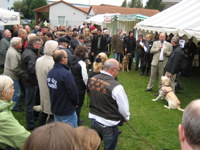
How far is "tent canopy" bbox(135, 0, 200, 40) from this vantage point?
675 centimetres

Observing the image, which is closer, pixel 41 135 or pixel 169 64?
pixel 41 135

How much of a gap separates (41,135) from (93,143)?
83cm

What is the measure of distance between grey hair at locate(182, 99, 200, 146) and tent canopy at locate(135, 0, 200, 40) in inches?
227

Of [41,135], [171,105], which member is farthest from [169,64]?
[41,135]

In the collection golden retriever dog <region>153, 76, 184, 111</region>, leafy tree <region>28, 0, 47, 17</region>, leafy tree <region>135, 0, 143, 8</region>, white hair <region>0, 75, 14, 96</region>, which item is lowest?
golden retriever dog <region>153, 76, 184, 111</region>

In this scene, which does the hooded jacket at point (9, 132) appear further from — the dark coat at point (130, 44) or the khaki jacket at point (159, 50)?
the dark coat at point (130, 44)

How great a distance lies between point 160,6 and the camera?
200ft

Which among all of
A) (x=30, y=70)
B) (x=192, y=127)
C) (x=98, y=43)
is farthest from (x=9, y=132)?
(x=98, y=43)

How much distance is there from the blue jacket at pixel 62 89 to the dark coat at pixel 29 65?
1124 millimetres

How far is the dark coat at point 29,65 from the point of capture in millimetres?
4238

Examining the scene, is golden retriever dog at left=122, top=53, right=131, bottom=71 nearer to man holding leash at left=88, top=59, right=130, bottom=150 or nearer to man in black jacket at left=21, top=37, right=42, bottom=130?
man in black jacket at left=21, top=37, right=42, bottom=130

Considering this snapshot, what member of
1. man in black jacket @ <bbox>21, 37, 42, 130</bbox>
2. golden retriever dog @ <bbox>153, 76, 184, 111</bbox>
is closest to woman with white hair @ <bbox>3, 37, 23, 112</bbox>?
man in black jacket @ <bbox>21, 37, 42, 130</bbox>

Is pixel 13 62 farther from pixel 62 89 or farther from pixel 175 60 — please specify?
pixel 175 60

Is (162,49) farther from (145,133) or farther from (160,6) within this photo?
(160,6)
